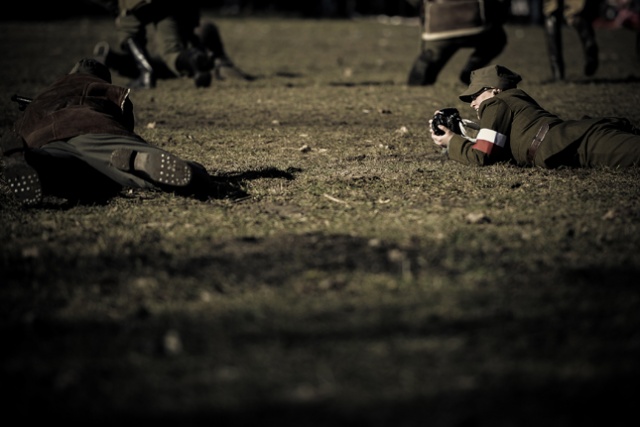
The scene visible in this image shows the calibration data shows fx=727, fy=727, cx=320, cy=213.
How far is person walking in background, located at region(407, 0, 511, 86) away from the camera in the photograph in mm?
9328

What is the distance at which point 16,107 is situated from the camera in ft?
28.2

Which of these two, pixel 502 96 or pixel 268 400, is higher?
pixel 502 96

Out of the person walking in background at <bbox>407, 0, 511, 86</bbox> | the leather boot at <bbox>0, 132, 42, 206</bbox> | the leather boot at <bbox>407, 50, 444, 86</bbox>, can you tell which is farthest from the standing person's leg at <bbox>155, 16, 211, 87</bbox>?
the leather boot at <bbox>0, 132, 42, 206</bbox>

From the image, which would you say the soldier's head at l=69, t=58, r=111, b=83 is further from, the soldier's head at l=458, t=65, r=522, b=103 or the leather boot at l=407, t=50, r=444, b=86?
the leather boot at l=407, t=50, r=444, b=86

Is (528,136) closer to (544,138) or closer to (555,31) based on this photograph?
(544,138)

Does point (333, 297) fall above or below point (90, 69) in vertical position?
below

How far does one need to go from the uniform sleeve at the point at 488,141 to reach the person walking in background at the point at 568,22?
19.6ft

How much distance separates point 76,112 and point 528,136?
3.26 m

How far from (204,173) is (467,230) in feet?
5.80

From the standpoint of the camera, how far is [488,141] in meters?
5.41

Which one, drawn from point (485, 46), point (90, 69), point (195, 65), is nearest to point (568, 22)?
point (485, 46)

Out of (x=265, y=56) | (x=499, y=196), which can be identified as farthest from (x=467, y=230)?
(x=265, y=56)

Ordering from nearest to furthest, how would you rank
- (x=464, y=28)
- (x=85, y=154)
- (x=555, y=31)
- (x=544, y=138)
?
(x=85, y=154)
(x=544, y=138)
(x=464, y=28)
(x=555, y=31)

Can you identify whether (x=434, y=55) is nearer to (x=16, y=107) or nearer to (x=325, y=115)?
(x=325, y=115)
